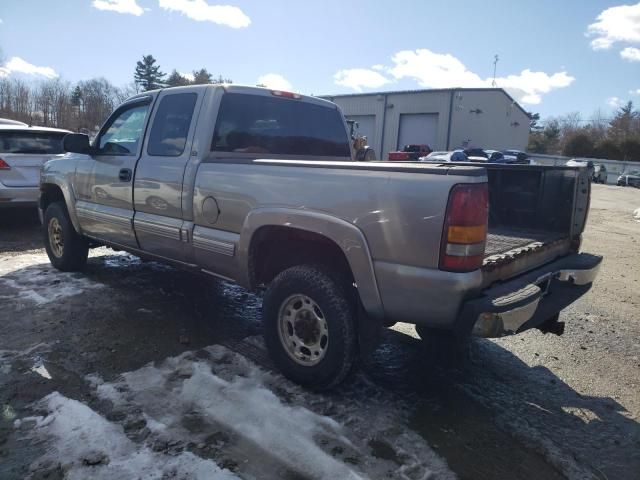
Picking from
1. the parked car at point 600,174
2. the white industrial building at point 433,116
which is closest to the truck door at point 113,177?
the white industrial building at point 433,116

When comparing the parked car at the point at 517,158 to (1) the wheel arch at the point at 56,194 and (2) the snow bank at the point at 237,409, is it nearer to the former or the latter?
(1) the wheel arch at the point at 56,194

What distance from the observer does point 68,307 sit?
4.46 metres

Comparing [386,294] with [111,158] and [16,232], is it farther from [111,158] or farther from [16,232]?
[16,232]

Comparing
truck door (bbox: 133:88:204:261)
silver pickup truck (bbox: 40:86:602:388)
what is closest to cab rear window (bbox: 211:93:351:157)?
silver pickup truck (bbox: 40:86:602:388)

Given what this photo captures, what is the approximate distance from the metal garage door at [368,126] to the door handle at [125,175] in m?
36.8

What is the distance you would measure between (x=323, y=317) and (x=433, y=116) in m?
36.9

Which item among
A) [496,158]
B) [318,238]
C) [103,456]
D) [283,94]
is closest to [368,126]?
[496,158]

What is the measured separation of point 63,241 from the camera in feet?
17.9

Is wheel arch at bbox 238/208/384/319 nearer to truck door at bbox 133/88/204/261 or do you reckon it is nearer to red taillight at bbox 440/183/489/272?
red taillight at bbox 440/183/489/272

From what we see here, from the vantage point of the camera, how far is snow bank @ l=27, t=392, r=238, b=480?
7.47 feet

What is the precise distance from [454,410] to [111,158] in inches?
151

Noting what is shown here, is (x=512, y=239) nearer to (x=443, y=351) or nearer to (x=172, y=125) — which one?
(x=443, y=351)

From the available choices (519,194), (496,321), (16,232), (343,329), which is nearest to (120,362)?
(343,329)

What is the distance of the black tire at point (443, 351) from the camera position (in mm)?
3686
